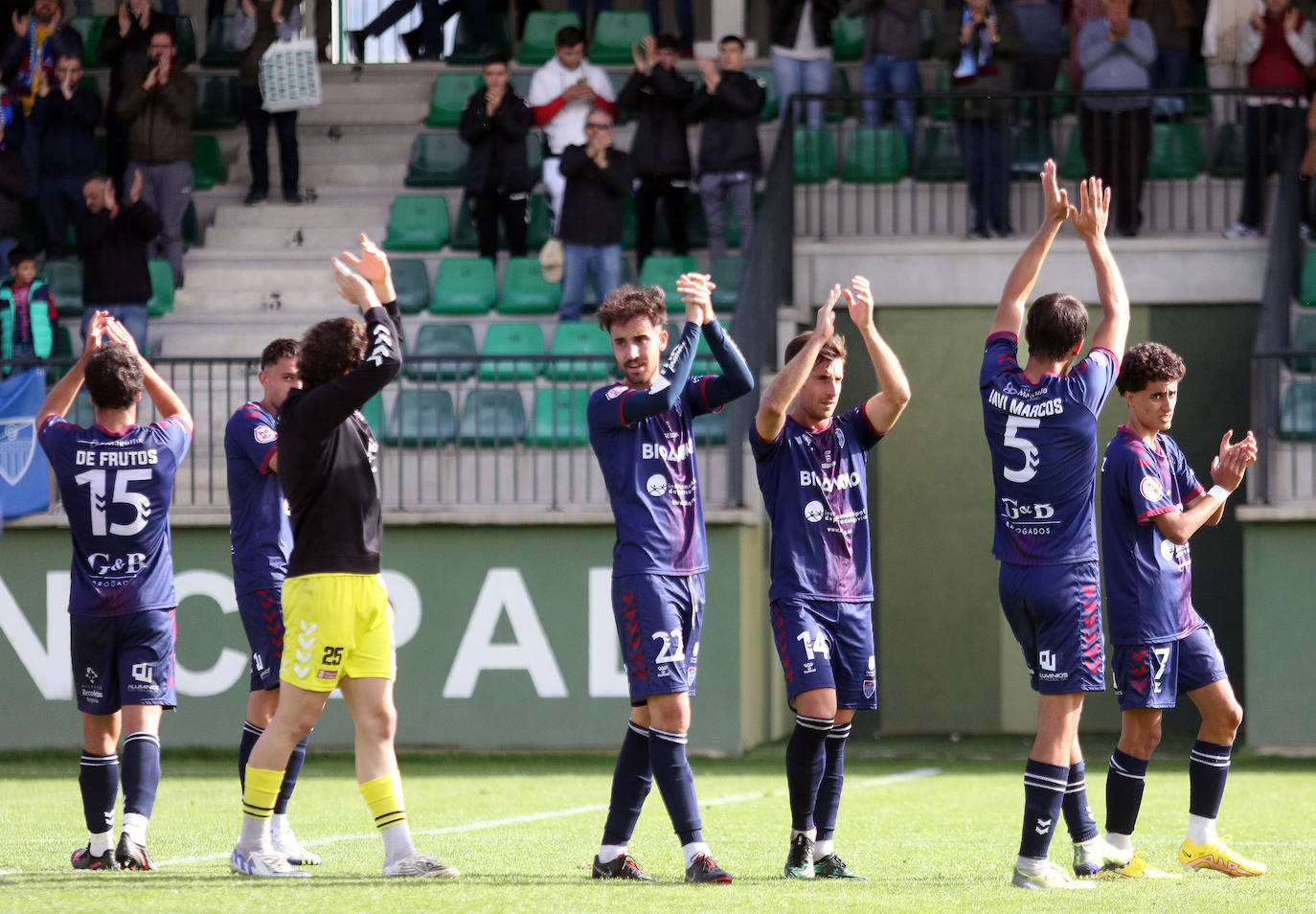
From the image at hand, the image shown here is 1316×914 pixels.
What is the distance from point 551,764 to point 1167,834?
5.24 meters

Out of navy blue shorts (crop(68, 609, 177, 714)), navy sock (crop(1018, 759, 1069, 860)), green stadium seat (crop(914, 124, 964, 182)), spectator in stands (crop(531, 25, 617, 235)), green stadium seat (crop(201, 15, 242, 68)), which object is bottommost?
navy sock (crop(1018, 759, 1069, 860))

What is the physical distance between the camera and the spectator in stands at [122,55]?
16.0m

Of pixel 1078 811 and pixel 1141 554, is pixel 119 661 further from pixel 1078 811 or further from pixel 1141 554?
pixel 1141 554

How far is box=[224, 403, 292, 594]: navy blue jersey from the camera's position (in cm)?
729

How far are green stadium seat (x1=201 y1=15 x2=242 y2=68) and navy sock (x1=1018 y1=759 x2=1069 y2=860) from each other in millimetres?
14060

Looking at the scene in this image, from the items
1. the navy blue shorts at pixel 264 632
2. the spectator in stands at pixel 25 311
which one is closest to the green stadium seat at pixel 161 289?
the spectator in stands at pixel 25 311

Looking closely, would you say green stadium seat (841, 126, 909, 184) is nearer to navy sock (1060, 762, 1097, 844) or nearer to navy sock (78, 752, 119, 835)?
navy sock (1060, 762, 1097, 844)

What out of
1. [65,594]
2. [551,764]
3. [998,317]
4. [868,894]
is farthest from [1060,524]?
[65,594]

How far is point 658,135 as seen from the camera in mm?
14766

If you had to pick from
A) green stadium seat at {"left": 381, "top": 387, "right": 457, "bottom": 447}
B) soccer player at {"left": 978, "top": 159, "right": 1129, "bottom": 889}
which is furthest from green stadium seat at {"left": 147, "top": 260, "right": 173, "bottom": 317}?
soccer player at {"left": 978, "top": 159, "right": 1129, "bottom": 889}

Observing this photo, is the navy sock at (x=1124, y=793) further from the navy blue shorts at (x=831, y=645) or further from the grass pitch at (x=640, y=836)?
the navy blue shorts at (x=831, y=645)

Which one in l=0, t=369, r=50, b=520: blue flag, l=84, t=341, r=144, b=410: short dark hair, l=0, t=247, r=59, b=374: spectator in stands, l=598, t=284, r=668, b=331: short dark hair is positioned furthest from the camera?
l=0, t=247, r=59, b=374: spectator in stands

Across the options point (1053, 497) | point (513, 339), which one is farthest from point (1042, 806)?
point (513, 339)

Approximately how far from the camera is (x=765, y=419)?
6406 millimetres
